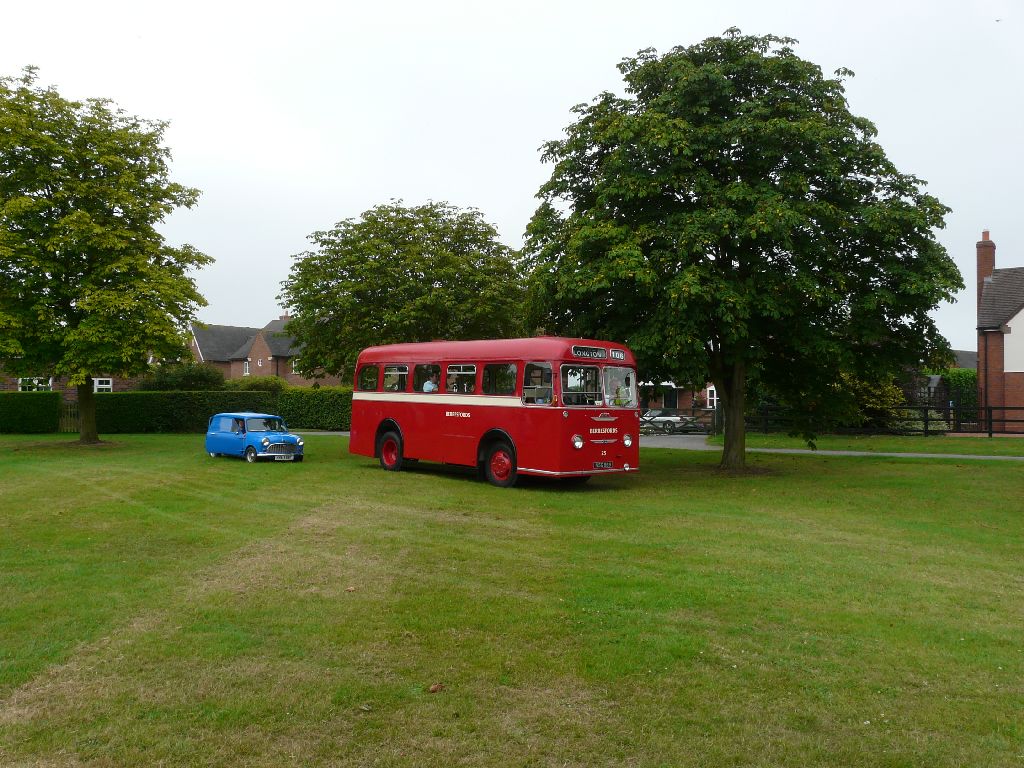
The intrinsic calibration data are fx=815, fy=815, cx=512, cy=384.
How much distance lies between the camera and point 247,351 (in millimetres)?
80125

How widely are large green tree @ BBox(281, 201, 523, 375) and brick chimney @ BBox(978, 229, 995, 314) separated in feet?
98.9

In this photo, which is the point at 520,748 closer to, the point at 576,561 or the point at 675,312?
the point at 576,561

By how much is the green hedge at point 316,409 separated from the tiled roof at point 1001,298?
33.2m

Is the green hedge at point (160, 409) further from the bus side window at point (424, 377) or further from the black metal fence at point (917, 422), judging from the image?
the black metal fence at point (917, 422)

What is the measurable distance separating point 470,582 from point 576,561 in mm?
1643

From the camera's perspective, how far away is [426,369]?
19781 millimetres

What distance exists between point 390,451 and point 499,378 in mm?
4934

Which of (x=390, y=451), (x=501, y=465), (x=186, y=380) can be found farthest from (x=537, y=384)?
(x=186, y=380)

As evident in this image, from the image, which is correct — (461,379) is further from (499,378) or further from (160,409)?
(160,409)

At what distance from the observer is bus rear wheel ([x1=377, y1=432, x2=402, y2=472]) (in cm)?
2083

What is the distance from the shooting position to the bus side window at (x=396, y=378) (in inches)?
808

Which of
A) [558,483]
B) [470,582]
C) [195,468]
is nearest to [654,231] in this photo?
[558,483]

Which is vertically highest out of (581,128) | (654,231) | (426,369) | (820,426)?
(581,128)

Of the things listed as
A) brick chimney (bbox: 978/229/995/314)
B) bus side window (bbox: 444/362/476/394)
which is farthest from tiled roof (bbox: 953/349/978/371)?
bus side window (bbox: 444/362/476/394)
